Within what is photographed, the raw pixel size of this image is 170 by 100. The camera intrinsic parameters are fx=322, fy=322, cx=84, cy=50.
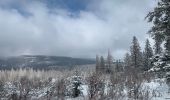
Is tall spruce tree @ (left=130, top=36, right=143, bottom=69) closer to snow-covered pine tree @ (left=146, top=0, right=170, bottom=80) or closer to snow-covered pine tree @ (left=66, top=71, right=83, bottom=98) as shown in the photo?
snow-covered pine tree @ (left=66, top=71, right=83, bottom=98)

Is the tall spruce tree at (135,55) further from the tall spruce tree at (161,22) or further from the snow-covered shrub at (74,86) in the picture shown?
the tall spruce tree at (161,22)

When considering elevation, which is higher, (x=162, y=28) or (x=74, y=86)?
(x=162, y=28)

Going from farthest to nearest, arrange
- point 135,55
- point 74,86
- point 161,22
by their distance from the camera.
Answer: point 135,55, point 74,86, point 161,22

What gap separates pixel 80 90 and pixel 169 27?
11583 mm

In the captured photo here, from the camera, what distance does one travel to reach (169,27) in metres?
18.5

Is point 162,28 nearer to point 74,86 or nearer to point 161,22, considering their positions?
point 161,22

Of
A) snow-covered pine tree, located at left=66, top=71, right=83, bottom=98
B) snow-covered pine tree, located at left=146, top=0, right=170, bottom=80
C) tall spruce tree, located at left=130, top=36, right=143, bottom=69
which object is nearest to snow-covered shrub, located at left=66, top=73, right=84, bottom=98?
snow-covered pine tree, located at left=66, top=71, right=83, bottom=98

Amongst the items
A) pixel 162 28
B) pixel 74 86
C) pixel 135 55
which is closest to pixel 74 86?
pixel 74 86

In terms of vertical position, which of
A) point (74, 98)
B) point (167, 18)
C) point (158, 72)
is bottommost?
point (74, 98)

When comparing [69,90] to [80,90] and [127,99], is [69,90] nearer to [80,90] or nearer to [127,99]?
[80,90]

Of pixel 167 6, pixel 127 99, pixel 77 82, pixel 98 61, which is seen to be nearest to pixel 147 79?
pixel 77 82

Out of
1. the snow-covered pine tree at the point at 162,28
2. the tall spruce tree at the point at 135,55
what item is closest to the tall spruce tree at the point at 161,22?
the snow-covered pine tree at the point at 162,28

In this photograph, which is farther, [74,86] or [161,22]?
[74,86]

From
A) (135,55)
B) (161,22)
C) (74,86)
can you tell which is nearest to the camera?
(161,22)
